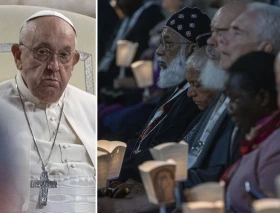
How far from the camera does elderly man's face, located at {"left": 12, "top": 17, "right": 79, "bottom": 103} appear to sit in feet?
18.9

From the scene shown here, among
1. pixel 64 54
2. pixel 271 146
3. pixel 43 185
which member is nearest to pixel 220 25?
pixel 271 146

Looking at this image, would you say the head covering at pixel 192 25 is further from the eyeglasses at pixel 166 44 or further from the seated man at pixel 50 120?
the seated man at pixel 50 120

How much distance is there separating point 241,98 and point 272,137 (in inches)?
11.7

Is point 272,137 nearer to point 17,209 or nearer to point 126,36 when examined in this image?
point 126,36

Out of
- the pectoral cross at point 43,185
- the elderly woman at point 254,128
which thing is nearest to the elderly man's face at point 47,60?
the pectoral cross at point 43,185

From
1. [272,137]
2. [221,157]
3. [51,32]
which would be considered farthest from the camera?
[51,32]

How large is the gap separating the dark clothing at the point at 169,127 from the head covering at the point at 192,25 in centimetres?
35

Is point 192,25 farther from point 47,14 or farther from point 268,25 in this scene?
point 47,14

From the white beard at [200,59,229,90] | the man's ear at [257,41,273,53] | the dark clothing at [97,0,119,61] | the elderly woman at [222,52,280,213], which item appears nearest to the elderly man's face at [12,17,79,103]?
the dark clothing at [97,0,119,61]

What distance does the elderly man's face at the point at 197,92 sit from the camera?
17.2 feet

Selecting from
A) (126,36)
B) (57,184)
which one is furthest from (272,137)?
(57,184)

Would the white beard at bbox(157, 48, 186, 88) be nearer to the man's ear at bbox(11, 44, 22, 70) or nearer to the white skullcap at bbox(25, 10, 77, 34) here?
the white skullcap at bbox(25, 10, 77, 34)

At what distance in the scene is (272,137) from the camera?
4734 millimetres

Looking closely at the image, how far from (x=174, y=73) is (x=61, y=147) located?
999mm
